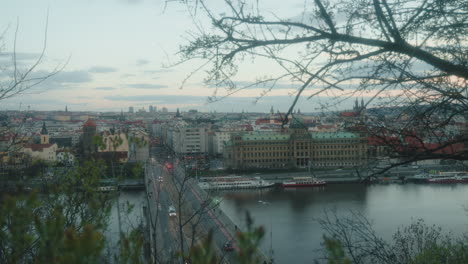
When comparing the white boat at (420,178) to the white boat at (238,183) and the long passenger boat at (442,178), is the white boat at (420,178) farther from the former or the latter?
the white boat at (238,183)

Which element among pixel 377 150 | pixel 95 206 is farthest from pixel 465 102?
pixel 95 206

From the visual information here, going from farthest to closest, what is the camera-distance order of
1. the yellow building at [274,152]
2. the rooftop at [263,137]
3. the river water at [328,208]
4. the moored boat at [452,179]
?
1. the rooftop at [263,137]
2. the yellow building at [274,152]
3. the moored boat at [452,179]
4. the river water at [328,208]

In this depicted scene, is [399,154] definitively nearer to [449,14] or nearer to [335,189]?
[449,14]

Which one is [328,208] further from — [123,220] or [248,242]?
[248,242]

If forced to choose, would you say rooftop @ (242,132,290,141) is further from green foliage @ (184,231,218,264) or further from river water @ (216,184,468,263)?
green foliage @ (184,231,218,264)

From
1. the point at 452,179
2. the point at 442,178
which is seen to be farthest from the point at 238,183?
the point at 452,179

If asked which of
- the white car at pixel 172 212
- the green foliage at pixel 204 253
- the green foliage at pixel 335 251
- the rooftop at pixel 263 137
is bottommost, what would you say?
the white car at pixel 172 212

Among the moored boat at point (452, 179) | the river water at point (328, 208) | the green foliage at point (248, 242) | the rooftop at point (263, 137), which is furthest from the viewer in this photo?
the rooftop at point (263, 137)

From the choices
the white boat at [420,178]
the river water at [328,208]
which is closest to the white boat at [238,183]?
the river water at [328,208]
